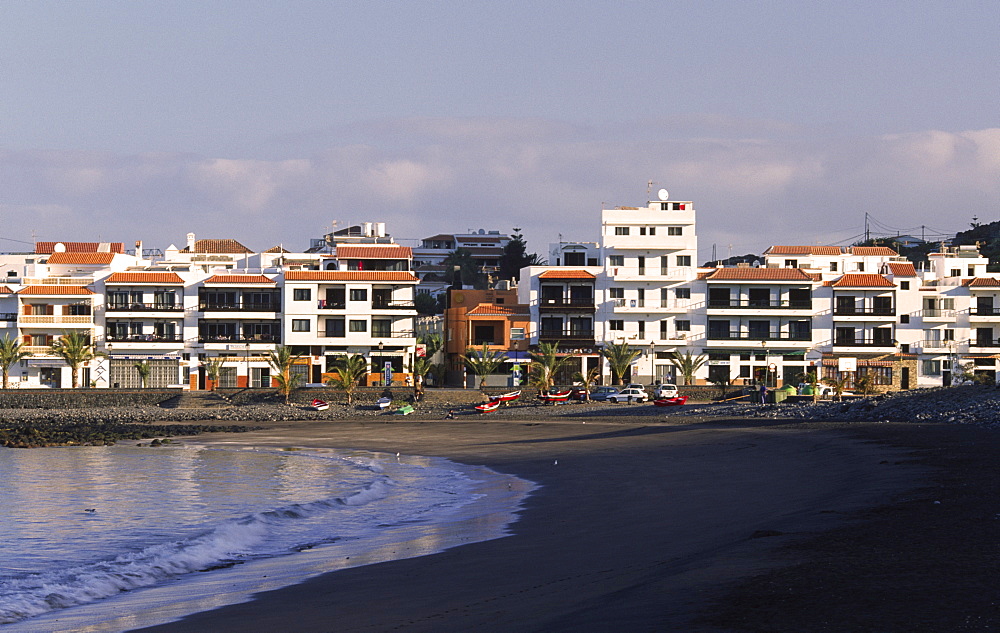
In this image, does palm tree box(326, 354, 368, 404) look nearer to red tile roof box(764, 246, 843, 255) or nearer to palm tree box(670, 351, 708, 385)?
palm tree box(670, 351, 708, 385)

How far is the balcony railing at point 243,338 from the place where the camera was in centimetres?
8475

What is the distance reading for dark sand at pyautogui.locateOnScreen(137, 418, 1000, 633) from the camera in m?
9.74

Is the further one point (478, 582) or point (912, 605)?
point (478, 582)

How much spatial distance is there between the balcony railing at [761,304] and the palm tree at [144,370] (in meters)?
46.6

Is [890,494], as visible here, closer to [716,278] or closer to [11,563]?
[11,563]

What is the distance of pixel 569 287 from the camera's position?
287ft

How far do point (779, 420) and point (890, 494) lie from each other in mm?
32984

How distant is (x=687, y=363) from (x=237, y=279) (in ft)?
123

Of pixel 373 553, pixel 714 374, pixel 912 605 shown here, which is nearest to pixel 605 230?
pixel 714 374

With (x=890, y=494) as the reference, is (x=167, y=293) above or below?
above

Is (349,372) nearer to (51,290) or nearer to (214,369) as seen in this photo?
(214,369)

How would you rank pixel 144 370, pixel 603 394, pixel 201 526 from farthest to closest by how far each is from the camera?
pixel 144 370
pixel 603 394
pixel 201 526

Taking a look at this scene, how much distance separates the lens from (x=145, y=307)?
3342 inches

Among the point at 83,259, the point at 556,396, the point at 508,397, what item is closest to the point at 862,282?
the point at 556,396
